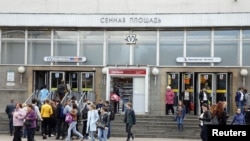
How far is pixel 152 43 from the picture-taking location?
99.2 ft

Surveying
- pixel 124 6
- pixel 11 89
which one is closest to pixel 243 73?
pixel 124 6

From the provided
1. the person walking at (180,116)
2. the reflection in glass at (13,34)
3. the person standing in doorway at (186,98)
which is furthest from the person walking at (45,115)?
the reflection in glass at (13,34)

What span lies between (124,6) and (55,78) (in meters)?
6.19

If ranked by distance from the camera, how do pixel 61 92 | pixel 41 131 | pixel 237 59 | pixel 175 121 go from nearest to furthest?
pixel 41 131, pixel 175 121, pixel 61 92, pixel 237 59

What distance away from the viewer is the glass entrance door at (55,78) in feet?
102

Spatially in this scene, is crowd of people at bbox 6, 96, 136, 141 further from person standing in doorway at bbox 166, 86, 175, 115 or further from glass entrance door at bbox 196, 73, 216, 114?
glass entrance door at bbox 196, 73, 216, 114

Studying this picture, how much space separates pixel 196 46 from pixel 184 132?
23.7 ft

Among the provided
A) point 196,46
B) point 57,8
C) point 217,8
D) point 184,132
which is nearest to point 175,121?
point 184,132

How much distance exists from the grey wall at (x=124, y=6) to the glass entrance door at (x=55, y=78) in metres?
3.88

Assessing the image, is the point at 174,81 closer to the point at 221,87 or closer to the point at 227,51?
the point at 221,87

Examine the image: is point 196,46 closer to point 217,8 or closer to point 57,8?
point 217,8

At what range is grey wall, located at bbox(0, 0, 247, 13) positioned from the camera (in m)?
29.5

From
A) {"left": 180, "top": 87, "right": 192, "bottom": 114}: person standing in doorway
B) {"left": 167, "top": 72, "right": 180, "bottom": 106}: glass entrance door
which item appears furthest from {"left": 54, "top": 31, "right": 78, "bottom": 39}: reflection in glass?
{"left": 180, "top": 87, "right": 192, "bottom": 114}: person standing in doorway

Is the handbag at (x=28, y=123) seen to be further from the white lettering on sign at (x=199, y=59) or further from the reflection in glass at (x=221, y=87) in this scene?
the reflection in glass at (x=221, y=87)
